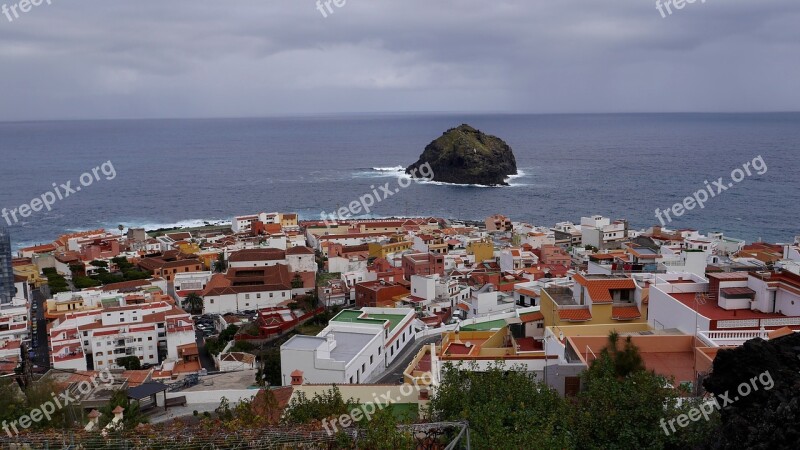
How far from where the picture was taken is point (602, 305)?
14258 millimetres

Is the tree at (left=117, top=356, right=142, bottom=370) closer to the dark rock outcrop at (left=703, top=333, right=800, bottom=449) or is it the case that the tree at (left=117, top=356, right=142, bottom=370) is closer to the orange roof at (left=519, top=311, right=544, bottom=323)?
the orange roof at (left=519, top=311, right=544, bottom=323)

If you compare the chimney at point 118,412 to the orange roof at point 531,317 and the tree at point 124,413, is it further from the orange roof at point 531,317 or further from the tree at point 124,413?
the orange roof at point 531,317

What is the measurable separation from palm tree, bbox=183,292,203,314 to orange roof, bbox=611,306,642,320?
24792mm

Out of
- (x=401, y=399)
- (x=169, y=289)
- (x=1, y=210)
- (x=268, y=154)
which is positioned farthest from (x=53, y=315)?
(x=268, y=154)

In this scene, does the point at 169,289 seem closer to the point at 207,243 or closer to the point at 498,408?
the point at 207,243

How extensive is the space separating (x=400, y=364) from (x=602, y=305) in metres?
6.77

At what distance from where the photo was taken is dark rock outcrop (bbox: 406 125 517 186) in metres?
86.8

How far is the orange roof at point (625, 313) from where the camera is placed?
14.4 metres

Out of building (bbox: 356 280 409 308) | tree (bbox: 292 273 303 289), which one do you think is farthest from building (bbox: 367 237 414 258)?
building (bbox: 356 280 409 308)

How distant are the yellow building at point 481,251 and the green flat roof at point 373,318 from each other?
62.1 ft

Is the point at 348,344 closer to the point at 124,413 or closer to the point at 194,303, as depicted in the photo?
the point at 124,413

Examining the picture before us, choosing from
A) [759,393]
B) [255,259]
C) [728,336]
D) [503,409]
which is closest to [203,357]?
[255,259]

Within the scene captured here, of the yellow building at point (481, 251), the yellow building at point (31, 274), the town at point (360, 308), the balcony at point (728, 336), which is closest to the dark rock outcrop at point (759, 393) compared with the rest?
the town at point (360, 308)

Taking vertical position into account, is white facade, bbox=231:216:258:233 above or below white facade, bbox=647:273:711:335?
below
